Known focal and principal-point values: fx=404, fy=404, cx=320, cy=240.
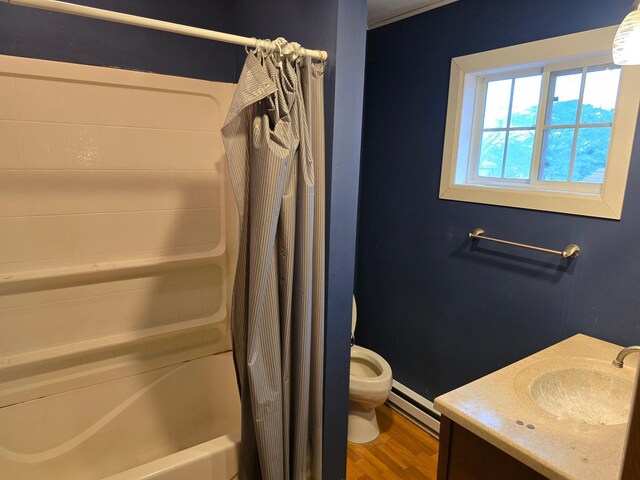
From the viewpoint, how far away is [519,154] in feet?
6.46

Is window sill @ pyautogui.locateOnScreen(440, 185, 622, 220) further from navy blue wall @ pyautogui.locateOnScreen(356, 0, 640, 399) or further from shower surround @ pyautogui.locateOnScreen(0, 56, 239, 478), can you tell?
shower surround @ pyautogui.locateOnScreen(0, 56, 239, 478)

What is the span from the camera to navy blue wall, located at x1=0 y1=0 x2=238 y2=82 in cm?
161

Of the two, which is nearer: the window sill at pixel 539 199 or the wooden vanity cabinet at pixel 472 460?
the wooden vanity cabinet at pixel 472 460

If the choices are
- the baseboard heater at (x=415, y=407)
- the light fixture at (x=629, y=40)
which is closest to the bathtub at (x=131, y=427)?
the baseboard heater at (x=415, y=407)

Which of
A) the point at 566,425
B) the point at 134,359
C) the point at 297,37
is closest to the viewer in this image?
the point at 566,425

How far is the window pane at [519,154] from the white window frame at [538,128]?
47 millimetres

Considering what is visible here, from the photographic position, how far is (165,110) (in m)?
1.79

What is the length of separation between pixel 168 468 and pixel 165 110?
1407 mm

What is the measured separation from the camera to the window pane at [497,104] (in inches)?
78.5

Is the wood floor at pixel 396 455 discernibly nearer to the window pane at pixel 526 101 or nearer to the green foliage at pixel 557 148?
the green foliage at pixel 557 148

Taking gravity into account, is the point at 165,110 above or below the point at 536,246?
above

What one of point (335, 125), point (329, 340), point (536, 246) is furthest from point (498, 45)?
point (329, 340)

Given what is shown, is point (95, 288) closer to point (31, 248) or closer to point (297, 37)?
point (31, 248)

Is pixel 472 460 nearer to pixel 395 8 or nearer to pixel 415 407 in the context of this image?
pixel 415 407
